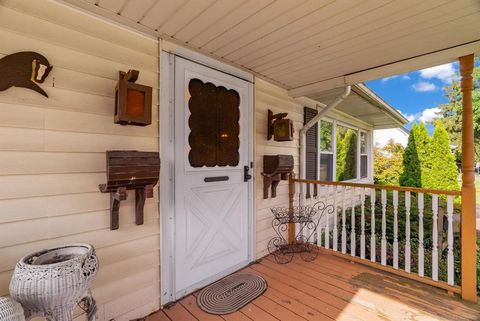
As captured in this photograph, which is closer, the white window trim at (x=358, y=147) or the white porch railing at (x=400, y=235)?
the white porch railing at (x=400, y=235)

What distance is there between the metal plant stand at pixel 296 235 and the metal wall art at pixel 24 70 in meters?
2.60

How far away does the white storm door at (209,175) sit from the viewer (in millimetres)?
2088

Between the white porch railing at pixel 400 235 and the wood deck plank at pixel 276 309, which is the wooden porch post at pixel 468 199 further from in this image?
the wood deck plank at pixel 276 309

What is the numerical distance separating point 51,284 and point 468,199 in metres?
3.03

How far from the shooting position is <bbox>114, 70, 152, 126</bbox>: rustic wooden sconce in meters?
1.55

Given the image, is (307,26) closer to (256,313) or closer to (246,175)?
(246,175)

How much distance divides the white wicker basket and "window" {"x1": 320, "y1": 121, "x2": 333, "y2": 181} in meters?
4.31

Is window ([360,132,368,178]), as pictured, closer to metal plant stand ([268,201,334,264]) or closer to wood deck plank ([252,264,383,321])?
metal plant stand ([268,201,334,264])

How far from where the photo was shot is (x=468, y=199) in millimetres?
2008

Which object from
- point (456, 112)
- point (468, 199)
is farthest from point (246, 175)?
point (456, 112)

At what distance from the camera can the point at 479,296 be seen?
2.13m

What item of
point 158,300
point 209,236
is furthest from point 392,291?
point 158,300

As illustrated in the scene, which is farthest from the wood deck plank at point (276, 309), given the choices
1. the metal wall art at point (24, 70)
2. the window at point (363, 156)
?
the window at point (363, 156)

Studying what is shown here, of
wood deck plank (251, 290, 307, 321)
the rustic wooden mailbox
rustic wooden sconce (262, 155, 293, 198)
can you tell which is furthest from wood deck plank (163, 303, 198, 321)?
rustic wooden sconce (262, 155, 293, 198)
